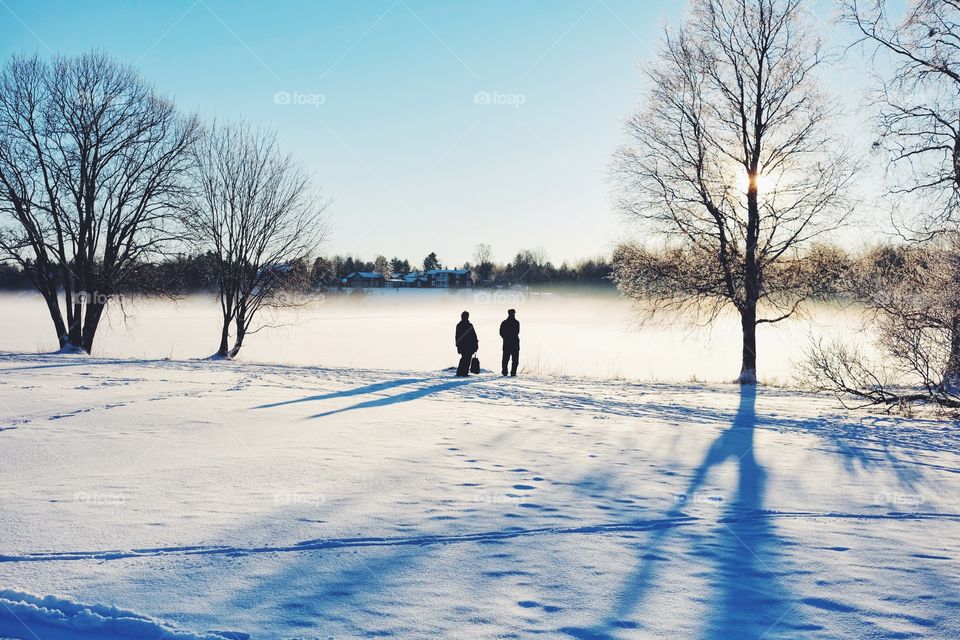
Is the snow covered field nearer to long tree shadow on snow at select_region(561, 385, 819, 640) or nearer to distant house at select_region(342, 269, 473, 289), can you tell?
long tree shadow on snow at select_region(561, 385, 819, 640)

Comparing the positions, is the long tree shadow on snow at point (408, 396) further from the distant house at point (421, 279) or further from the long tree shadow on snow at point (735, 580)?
the distant house at point (421, 279)

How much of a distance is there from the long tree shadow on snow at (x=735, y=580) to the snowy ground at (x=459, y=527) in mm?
18

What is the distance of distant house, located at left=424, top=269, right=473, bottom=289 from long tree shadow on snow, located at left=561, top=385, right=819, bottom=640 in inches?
4564

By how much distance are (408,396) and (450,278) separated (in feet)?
381

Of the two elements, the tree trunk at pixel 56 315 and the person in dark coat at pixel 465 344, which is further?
the tree trunk at pixel 56 315

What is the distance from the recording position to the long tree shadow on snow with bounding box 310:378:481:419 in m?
10.1

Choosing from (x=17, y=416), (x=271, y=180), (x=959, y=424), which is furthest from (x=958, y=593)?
(x=271, y=180)

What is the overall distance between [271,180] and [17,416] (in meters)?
18.2

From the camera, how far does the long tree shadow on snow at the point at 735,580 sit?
314 centimetres

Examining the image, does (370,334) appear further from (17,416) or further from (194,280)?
(17,416)

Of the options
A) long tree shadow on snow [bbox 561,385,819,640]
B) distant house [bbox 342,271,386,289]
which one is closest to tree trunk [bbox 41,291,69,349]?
long tree shadow on snow [bbox 561,385,819,640]

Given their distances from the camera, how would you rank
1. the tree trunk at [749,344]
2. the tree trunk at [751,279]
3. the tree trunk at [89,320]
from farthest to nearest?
the tree trunk at [89,320] < the tree trunk at [749,344] < the tree trunk at [751,279]

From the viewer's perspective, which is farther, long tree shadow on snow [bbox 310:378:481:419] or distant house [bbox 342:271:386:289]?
distant house [bbox 342:271:386:289]

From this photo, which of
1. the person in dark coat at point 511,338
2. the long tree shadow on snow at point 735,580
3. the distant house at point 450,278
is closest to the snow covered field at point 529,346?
the person in dark coat at point 511,338
